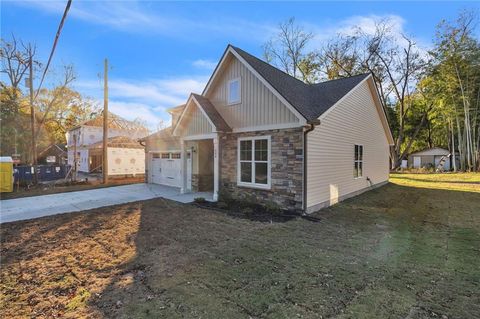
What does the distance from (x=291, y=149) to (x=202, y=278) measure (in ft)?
16.7

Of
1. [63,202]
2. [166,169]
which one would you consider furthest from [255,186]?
[63,202]

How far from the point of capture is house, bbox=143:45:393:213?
770cm

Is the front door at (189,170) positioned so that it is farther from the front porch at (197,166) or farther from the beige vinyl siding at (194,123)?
the beige vinyl siding at (194,123)

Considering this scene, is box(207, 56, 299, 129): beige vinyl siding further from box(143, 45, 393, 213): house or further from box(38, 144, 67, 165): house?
box(38, 144, 67, 165): house

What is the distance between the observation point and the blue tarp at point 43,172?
49.7ft

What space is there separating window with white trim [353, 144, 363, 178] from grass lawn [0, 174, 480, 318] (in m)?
3.88

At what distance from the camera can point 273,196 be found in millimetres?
8203

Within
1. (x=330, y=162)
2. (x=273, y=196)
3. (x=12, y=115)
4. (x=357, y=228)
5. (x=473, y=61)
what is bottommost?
(x=357, y=228)

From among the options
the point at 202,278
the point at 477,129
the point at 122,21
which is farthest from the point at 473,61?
the point at 202,278

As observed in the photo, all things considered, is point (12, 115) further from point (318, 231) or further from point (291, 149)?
point (318, 231)

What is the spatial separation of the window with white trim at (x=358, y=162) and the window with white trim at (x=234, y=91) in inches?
230

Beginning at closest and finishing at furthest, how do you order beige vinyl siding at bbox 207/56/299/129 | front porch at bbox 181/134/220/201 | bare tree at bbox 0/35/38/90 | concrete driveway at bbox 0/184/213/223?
concrete driveway at bbox 0/184/213/223, beige vinyl siding at bbox 207/56/299/129, front porch at bbox 181/134/220/201, bare tree at bbox 0/35/38/90

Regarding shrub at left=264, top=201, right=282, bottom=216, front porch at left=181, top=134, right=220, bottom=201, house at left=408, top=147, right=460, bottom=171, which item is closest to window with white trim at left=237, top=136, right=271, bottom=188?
shrub at left=264, top=201, right=282, bottom=216

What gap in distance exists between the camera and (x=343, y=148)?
965cm
